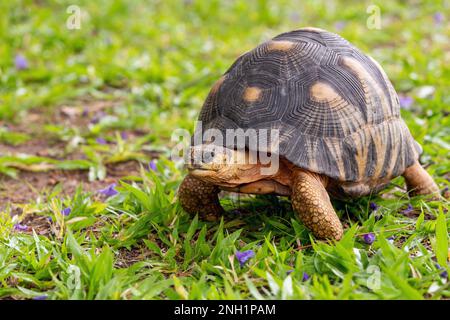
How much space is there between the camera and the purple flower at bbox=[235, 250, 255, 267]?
302cm

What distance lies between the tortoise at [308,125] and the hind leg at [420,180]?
0.23 m

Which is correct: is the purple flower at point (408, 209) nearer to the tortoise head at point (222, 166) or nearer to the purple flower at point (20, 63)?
the tortoise head at point (222, 166)

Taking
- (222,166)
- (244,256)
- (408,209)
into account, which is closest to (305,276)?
(244,256)

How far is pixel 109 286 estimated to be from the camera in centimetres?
275

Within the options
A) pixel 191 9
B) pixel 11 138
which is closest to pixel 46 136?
pixel 11 138

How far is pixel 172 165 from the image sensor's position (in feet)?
14.8

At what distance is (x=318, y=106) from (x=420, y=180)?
1098 mm

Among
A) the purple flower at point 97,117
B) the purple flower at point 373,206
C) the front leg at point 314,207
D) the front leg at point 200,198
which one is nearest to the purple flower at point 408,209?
the purple flower at point 373,206

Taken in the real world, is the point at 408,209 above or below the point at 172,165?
below

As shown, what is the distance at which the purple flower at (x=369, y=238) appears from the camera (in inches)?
125

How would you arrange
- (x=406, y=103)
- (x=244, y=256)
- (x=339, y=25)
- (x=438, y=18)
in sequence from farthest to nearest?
(x=339, y=25)
(x=438, y=18)
(x=406, y=103)
(x=244, y=256)

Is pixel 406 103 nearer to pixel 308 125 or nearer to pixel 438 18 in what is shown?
pixel 308 125

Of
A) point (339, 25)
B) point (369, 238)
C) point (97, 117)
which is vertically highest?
point (339, 25)
